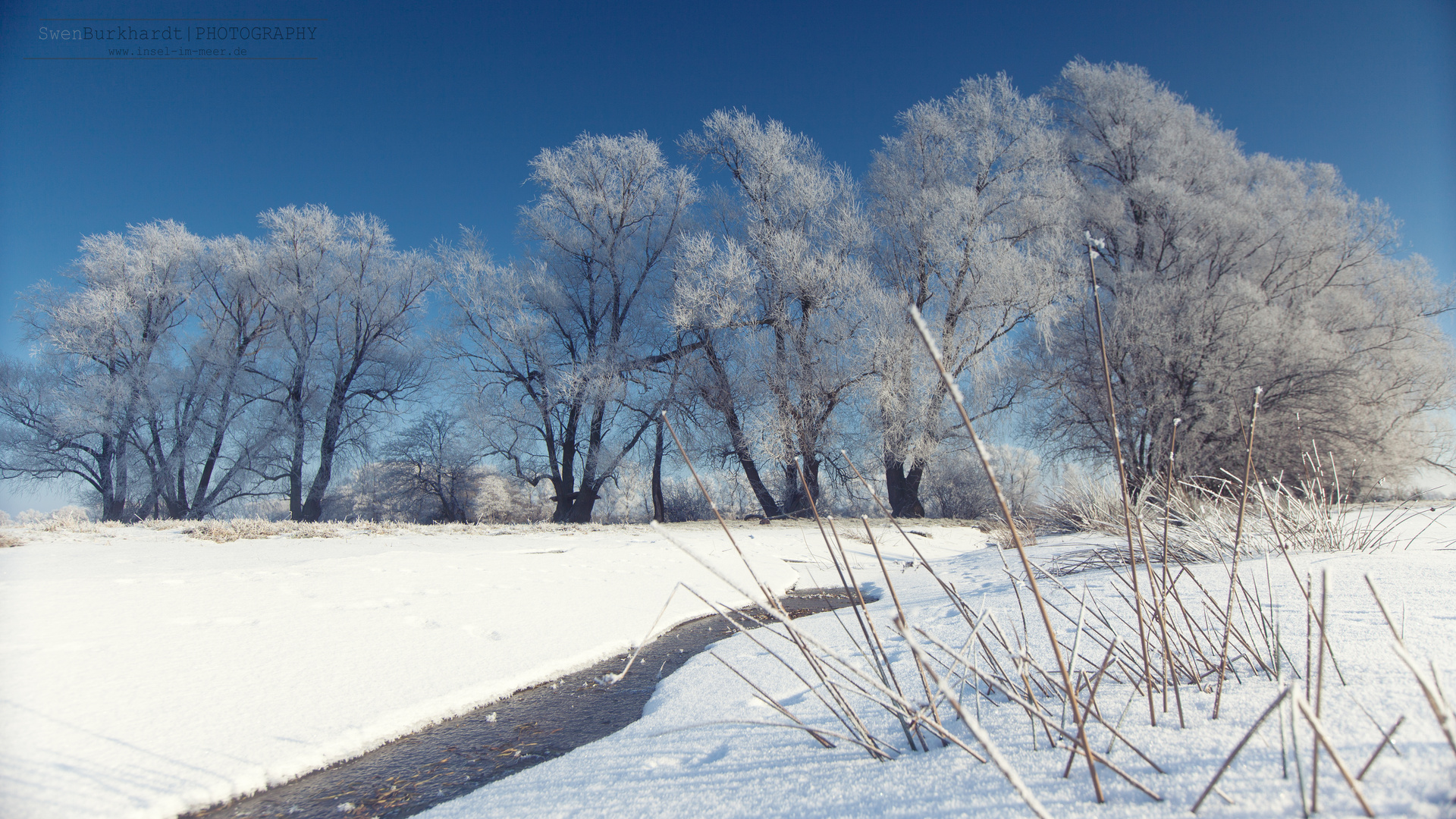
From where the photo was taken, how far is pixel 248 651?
226cm

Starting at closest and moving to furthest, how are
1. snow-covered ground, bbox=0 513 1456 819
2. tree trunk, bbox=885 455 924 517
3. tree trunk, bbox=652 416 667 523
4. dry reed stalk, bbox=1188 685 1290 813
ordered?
dry reed stalk, bbox=1188 685 1290 813 → snow-covered ground, bbox=0 513 1456 819 → tree trunk, bbox=885 455 924 517 → tree trunk, bbox=652 416 667 523

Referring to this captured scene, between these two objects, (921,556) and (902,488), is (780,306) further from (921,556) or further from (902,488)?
(921,556)

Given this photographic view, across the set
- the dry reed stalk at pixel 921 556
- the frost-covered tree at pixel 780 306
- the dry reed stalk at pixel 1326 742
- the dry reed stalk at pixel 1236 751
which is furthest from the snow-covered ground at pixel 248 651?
the frost-covered tree at pixel 780 306

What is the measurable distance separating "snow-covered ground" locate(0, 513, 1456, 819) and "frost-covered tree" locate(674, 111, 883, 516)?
25.4 feet

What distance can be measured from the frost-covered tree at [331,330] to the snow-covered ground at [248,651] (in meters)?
11.1

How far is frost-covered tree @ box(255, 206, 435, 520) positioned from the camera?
48.1 ft

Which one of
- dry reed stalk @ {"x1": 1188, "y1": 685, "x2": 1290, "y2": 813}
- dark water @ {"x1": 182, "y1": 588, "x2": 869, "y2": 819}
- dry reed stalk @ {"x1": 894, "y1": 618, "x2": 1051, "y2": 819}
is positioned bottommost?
dark water @ {"x1": 182, "y1": 588, "x2": 869, "y2": 819}

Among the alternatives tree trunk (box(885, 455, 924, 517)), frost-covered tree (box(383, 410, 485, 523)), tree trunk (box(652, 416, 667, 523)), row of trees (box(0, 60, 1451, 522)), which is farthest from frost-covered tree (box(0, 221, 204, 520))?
tree trunk (box(885, 455, 924, 517))

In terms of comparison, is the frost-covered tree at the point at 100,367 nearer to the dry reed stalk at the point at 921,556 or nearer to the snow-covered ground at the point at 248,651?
the snow-covered ground at the point at 248,651

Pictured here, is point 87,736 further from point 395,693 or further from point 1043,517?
point 1043,517

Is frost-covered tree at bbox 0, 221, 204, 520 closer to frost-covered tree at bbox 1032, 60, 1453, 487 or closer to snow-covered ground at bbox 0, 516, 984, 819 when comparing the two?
snow-covered ground at bbox 0, 516, 984, 819

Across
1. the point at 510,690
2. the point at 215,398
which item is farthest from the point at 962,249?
the point at 215,398

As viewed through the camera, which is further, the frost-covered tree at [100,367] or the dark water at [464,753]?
the frost-covered tree at [100,367]

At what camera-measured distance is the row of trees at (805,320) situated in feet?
35.6
